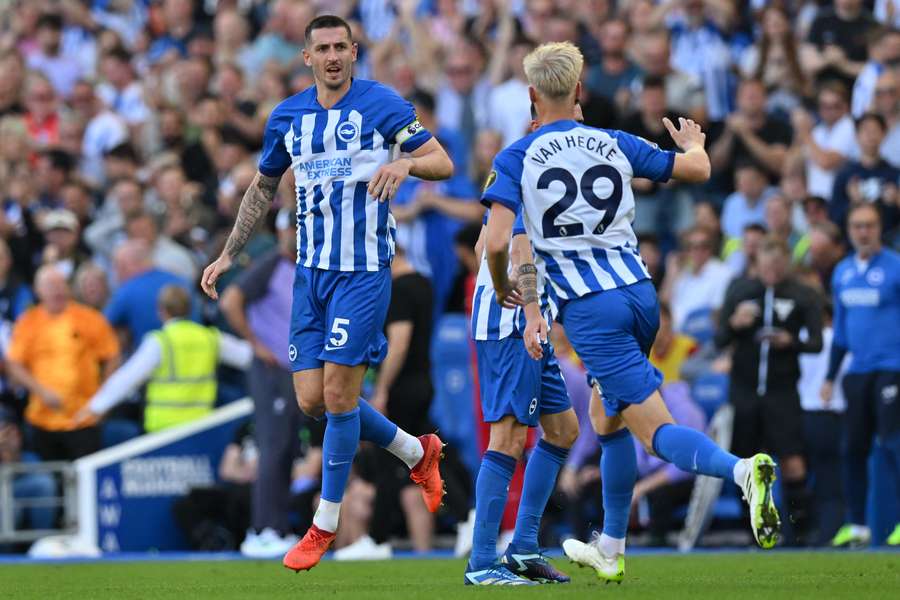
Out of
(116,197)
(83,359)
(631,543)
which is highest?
(116,197)

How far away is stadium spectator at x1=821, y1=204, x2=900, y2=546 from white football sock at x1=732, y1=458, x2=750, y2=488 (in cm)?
580

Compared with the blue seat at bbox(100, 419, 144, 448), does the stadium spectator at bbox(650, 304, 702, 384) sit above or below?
above

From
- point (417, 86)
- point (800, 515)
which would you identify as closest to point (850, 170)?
point (800, 515)

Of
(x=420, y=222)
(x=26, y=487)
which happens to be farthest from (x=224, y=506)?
(x=420, y=222)

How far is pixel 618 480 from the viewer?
29.8 ft

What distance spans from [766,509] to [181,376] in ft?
27.5

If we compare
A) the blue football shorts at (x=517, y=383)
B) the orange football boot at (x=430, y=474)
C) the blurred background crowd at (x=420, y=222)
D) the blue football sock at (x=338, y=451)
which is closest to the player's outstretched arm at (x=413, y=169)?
the blue football shorts at (x=517, y=383)

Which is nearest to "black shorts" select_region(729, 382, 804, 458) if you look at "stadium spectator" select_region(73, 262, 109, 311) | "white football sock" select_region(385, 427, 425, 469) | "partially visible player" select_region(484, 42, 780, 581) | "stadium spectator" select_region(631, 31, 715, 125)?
"stadium spectator" select_region(631, 31, 715, 125)

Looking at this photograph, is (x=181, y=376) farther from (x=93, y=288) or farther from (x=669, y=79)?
(x=669, y=79)

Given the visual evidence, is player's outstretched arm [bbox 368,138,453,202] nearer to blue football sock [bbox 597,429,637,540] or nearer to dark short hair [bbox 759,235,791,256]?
blue football sock [bbox 597,429,637,540]

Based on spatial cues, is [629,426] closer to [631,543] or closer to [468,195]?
[631,543]

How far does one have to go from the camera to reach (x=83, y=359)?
1606 centimetres

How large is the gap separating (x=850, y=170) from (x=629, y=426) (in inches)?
299

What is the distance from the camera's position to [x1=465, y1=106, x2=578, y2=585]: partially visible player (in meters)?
9.13
